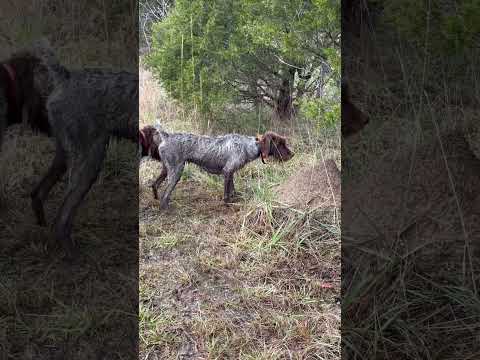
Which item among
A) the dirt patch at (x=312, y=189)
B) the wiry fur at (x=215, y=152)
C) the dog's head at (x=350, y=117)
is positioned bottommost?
the dirt patch at (x=312, y=189)

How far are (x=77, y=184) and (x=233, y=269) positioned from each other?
0.65 m

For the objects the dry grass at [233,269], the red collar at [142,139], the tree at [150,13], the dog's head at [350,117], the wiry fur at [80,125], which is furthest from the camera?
the dog's head at [350,117]

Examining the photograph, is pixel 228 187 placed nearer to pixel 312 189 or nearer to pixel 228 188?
pixel 228 188

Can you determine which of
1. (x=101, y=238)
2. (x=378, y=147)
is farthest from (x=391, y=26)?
(x=101, y=238)

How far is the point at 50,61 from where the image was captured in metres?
1.60

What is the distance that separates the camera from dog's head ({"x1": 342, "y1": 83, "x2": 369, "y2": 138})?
2.02 metres

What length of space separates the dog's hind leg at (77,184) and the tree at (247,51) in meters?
0.52

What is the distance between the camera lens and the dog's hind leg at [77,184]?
1.50m

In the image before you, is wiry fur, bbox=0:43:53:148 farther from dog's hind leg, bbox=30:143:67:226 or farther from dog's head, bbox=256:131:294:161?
dog's head, bbox=256:131:294:161

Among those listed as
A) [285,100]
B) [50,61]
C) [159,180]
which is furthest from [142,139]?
[285,100]

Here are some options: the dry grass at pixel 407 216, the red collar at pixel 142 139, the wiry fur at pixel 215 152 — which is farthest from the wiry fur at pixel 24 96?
the dry grass at pixel 407 216

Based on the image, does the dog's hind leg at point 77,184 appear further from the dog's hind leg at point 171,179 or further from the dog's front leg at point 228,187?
the dog's front leg at point 228,187

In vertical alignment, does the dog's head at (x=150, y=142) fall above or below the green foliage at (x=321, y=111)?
below

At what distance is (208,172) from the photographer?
1.87m
